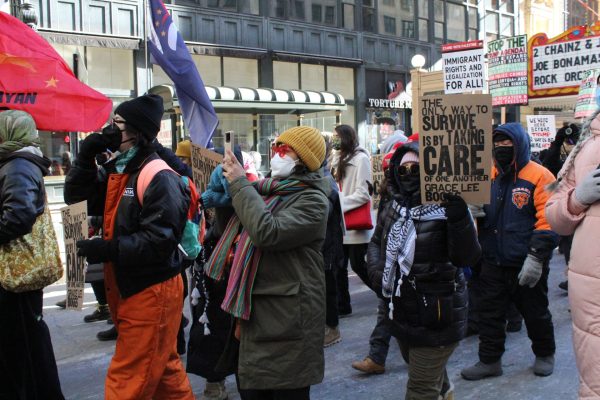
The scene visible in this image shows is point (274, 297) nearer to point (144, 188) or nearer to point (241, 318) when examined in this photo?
point (241, 318)

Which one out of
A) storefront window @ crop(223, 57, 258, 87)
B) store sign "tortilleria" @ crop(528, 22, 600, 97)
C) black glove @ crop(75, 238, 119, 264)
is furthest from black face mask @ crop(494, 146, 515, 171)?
storefront window @ crop(223, 57, 258, 87)

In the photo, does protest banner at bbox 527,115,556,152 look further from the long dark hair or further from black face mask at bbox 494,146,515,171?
black face mask at bbox 494,146,515,171

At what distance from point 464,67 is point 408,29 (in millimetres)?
14658

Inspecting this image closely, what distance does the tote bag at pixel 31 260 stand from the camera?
149 inches

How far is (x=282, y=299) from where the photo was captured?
3182mm

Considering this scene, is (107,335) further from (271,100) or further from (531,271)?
(271,100)

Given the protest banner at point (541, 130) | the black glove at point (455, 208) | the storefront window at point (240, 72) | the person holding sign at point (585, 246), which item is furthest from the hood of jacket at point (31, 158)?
the storefront window at point (240, 72)

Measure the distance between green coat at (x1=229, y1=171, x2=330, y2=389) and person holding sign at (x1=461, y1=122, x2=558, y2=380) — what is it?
2.21 m

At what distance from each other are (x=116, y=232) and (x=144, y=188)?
0.29 meters

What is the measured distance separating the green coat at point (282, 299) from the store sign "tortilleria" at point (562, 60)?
10.3 metres

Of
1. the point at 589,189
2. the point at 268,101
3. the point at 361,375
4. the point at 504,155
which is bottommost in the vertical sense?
the point at 361,375

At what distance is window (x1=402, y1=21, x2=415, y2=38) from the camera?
81.4 feet

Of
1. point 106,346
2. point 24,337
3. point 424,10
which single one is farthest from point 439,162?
point 424,10

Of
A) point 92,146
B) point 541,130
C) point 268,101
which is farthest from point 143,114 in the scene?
point 268,101
